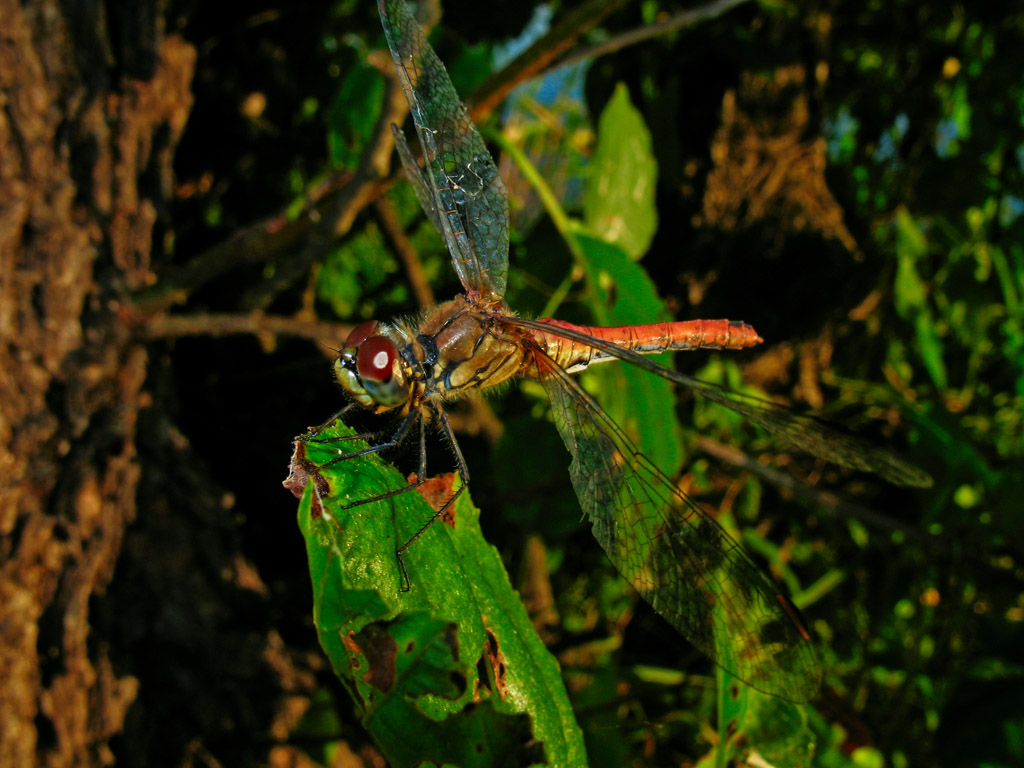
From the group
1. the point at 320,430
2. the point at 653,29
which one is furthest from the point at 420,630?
the point at 653,29

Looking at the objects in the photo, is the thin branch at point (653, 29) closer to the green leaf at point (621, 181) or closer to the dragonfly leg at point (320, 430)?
the green leaf at point (621, 181)

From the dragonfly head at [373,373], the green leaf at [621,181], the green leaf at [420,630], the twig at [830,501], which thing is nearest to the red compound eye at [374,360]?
the dragonfly head at [373,373]

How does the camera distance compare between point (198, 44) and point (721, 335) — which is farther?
point (198, 44)

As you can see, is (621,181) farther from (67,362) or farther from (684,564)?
(67,362)

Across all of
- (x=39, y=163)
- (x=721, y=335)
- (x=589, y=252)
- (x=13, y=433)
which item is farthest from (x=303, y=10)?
(x=721, y=335)

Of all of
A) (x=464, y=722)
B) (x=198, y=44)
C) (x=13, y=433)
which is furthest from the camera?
(x=198, y=44)

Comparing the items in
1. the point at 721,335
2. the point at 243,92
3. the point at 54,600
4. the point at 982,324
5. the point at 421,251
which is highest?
the point at 243,92

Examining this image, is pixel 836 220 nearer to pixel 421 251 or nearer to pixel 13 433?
pixel 421 251
